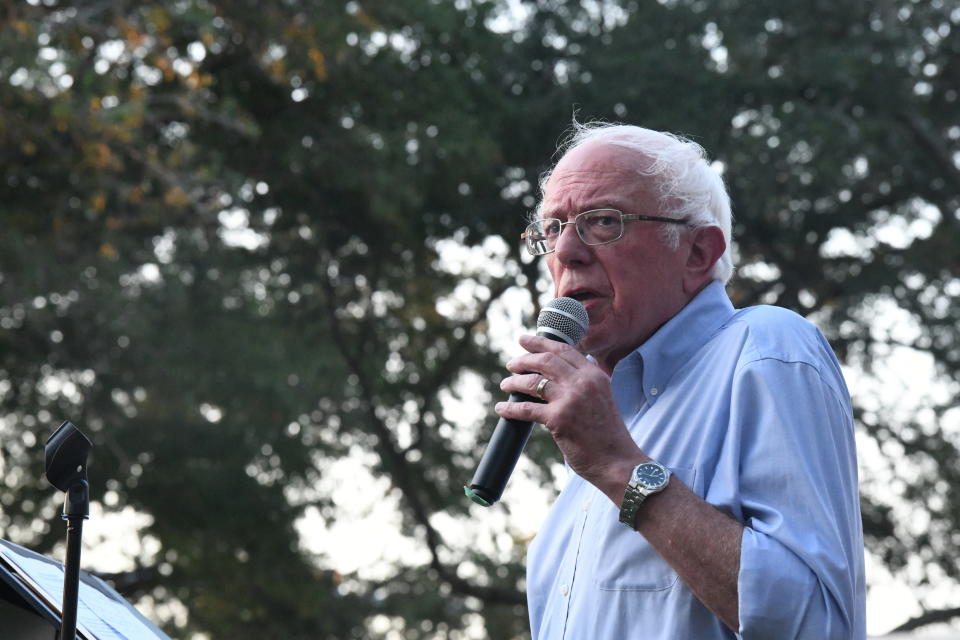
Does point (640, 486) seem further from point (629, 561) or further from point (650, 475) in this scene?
point (629, 561)

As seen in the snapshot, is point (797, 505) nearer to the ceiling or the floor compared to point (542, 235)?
nearer to the floor

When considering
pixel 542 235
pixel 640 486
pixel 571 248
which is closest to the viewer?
pixel 640 486

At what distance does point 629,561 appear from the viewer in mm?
2170

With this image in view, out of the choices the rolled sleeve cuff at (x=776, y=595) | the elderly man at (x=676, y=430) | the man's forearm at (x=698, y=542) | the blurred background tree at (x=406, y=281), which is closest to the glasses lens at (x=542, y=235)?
the elderly man at (x=676, y=430)

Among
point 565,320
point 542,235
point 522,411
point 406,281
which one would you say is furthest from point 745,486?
point 406,281

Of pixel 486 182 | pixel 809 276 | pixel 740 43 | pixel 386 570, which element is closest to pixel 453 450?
pixel 386 570

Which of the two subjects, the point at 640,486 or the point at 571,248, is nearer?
the point at 640,486

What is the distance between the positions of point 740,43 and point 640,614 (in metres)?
12.0

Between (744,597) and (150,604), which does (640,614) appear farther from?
(150,604)

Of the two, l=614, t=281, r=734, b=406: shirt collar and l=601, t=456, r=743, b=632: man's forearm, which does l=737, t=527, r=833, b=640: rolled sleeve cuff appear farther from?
l=614, t=281, r=734, b=406: shirt collar

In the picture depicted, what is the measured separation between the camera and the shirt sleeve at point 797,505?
1.93 m

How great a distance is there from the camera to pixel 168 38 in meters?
9.30

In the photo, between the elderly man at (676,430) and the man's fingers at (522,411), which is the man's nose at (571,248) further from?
the man's fingers at (522,411)

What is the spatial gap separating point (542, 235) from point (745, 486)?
82 cm
